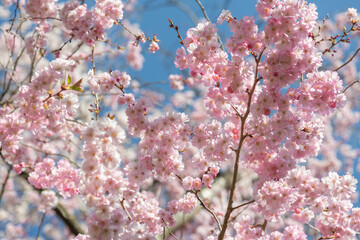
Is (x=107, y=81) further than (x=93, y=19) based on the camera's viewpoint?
No

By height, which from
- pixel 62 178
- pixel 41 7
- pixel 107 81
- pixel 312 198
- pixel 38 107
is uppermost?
pixel 41 7

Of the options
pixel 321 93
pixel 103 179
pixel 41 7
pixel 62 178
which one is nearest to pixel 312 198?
pixel 321 93

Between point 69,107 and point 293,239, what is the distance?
6.84 feet

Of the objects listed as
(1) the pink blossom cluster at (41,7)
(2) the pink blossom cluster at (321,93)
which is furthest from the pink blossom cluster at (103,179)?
(1) the pink blossom cluster at (41,7)

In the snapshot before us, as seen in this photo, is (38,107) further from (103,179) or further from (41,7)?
(41,7)

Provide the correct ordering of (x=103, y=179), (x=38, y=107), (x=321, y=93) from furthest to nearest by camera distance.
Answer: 1. (x=38, y=107)
2. (x=321, y=93)
3. (x=103, y=179)

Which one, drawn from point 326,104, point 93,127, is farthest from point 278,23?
point 93,127

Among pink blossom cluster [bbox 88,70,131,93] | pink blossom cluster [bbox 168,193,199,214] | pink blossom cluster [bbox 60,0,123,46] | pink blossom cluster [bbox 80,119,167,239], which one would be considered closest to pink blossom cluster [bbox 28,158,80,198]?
pink blossom cluster [bbox 80,119,167,239]

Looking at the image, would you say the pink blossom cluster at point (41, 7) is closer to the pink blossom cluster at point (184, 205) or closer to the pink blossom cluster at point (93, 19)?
the pink blossom cluster at point (93, 19)

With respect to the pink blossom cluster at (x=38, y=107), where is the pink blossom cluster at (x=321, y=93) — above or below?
above

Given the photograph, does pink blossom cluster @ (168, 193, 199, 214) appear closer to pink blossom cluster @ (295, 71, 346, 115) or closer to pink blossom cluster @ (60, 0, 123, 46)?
pink blossom cluster @ (295, 71, 346, 115)

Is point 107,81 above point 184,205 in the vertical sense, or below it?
above

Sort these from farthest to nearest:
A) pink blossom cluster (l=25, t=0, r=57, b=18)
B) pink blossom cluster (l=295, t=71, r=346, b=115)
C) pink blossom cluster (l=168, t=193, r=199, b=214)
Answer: pink blossom cluster (l=25, t=0, r=57, b=18), pink blossom cluster (l=168, t=193, r=199, b=214), pink blossom cluster (l=295, t=71, r=346, b=115)

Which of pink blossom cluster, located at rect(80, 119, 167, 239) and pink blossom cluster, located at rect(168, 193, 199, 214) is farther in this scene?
pink blossom cluster, located at rect(168, 193, 199, 214)
